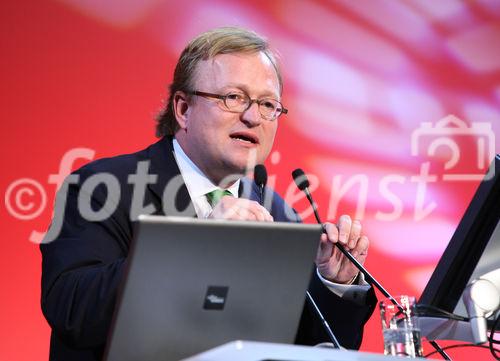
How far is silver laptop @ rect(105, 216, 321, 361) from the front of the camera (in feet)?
4.96

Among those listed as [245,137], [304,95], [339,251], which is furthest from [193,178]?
[304,95]

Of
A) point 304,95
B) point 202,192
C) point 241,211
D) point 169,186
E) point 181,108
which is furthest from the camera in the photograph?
point 304,95

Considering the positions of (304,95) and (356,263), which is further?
(304,95)

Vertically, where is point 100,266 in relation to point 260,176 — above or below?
below

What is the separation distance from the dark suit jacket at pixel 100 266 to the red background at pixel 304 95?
0.80 metres

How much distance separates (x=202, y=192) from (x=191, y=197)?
0.07 metres

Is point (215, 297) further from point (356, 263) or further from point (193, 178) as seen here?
point (193, 178)

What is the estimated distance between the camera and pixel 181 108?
2.67 meters

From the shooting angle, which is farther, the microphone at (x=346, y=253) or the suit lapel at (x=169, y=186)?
the suit lapel at (x=169, y=186)

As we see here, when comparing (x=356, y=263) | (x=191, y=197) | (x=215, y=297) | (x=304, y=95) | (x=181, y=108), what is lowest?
(x=215, y=297)

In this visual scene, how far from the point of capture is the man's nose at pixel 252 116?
96.7 inches

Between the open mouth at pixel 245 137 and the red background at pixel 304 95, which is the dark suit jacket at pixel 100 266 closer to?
the open mouth at pixel 245 137

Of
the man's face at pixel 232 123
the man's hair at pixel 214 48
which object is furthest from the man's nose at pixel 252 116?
the man's hair at pixel 214 48

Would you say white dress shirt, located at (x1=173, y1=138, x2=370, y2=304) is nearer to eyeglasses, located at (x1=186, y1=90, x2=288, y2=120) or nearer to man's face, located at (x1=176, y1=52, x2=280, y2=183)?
man's face, located at (x1=176, y1=52, x2=280, y2=183)
